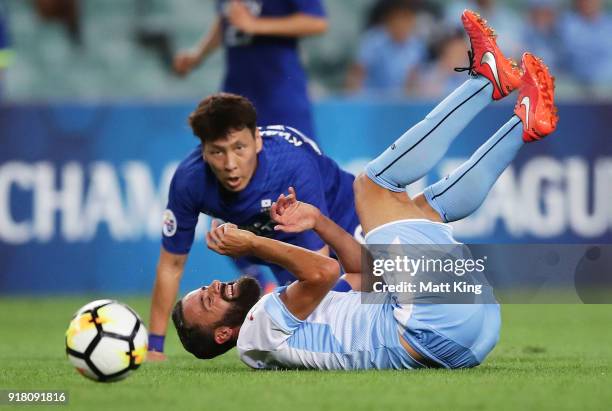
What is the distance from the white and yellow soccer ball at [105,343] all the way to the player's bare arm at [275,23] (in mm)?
3685

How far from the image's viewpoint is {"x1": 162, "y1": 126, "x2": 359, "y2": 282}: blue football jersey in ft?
23.2

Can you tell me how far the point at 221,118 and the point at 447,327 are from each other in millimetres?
1658

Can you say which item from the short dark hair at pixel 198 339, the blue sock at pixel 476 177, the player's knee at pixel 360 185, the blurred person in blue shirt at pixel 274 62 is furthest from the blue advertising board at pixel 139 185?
the short dark hair at pixel 198 339

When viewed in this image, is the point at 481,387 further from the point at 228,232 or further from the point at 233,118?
the point at 233,118

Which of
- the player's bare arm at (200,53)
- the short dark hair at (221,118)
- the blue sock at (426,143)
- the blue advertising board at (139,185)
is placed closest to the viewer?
the blue sock at (426,143)

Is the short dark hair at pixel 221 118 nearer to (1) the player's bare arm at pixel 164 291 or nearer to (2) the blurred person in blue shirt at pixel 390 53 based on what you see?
(1) the player's bare arm at pixel 164 291

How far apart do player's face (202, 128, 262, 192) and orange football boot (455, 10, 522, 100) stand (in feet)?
4.31

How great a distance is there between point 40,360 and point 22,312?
315 cm

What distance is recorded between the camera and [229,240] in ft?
19.1

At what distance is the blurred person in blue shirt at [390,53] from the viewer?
13.5 m

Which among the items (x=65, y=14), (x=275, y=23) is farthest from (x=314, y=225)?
(x=65, y=14)

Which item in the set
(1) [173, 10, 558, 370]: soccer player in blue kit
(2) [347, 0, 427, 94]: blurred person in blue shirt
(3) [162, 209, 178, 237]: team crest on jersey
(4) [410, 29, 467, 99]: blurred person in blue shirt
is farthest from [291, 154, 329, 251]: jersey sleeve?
(2) [347, 0, 427, 94]: blurred person in blue shirt

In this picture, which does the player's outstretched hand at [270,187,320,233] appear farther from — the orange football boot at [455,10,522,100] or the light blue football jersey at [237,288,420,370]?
the orange football boot at [455,10,522,100]

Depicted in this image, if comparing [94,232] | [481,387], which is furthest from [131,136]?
[481,387]
